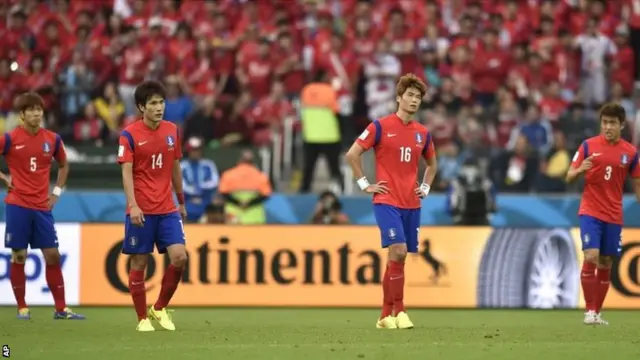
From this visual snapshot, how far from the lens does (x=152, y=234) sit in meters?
13.9

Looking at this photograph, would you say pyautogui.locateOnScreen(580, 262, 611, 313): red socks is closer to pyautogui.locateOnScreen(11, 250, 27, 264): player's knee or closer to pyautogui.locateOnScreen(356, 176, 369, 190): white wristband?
pyautogui.locateOnScreen(356, 176, 369, 190): white wristband

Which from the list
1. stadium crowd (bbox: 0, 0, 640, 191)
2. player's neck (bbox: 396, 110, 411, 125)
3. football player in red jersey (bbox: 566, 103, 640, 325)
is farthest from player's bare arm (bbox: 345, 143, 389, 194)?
stadium crowd (bbox: 0, 0, 640, 191)

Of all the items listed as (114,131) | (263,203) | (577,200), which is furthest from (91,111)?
(577,200)

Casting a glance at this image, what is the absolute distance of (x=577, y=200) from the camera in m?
23.8

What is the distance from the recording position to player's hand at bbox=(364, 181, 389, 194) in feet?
46.9

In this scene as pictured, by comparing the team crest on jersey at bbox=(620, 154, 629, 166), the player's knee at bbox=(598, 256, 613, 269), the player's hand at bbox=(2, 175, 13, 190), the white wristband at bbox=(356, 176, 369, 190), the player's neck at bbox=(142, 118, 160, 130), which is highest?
the player's neck at bbox=(142, 118, 160, 130)

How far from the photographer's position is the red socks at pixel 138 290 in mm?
13977

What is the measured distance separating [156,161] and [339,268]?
6.31 m

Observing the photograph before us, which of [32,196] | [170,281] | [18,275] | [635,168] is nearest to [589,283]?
[635,168]

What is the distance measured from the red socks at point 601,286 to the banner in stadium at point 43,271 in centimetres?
745

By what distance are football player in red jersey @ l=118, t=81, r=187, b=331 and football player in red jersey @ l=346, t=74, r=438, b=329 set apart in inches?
73.9

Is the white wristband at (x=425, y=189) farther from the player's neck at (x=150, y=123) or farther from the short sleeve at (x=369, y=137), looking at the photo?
the player's neck at (x=150, y=123)

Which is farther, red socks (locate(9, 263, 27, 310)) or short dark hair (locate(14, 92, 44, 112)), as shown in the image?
red socks (locate(9, 263, 27, 310))

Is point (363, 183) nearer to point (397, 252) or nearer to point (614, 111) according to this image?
point (397, 252)
